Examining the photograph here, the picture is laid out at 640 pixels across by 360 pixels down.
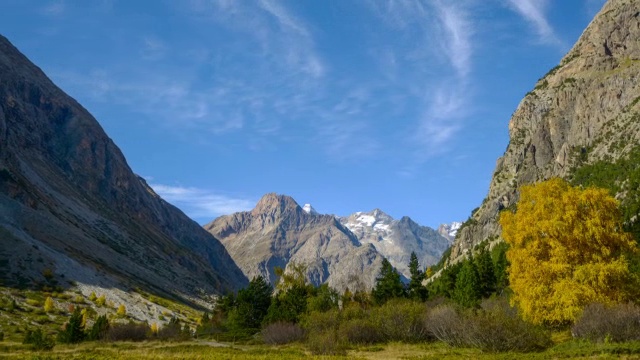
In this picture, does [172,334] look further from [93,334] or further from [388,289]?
[388,289]

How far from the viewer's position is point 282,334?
5803cm

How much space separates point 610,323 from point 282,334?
1447 inches

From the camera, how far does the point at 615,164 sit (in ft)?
488

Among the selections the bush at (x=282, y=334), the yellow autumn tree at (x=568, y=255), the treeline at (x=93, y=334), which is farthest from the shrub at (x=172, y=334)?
the yellow autumn tree at (x=568, y=255)

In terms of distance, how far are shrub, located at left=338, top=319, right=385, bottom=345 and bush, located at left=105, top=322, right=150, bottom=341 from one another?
90.8ft

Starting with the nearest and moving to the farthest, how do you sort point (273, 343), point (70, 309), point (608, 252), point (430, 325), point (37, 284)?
point (608, 252)
point (430, 325)
point (273, 343)
point (70, 309)
point (37, 284)

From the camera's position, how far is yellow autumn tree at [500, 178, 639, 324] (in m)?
37.7

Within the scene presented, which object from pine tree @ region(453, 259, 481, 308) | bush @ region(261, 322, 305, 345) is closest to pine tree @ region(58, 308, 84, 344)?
bush @ region(261, 322, 305, 345)

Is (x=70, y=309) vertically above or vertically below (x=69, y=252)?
below

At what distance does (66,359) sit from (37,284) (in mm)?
64863

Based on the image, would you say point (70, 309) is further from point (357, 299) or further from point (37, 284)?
point (357, 299)

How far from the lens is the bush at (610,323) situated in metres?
33.5

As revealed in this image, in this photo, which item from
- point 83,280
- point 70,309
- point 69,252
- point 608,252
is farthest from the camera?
point 69,252

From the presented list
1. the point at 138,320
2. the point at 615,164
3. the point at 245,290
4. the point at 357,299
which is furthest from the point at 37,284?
the point at 615,164
